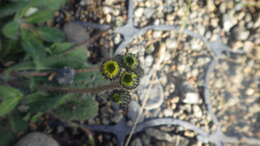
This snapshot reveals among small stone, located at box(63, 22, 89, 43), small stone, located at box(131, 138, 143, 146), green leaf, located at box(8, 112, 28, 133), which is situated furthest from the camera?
small stone, located at box(63, 22, 89, 43)

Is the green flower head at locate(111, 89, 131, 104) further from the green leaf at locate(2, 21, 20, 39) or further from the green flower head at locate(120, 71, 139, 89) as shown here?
the green leaf at locate(2, 21, 20, 39)

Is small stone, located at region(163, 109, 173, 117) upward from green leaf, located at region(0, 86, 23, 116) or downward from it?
downward

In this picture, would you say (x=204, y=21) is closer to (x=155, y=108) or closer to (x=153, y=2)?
(x=153, y=2)

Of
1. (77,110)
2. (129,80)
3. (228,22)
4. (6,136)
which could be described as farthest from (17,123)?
(228,22)

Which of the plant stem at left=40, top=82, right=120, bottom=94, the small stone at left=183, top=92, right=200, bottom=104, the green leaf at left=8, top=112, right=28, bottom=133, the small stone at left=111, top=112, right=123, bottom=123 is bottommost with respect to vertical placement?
the small stone at left=111, top=112, right=123, bottom=123

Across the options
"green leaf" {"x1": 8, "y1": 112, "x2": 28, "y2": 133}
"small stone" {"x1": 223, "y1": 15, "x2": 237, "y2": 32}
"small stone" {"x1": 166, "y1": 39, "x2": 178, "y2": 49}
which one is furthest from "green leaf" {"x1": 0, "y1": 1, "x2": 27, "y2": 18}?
"small stone" {"x1": 223, "y1": 15, "x2": 237, "y2": 32}

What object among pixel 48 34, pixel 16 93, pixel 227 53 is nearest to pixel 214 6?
pixel 227 53

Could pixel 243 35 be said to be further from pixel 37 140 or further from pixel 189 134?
pixel 37 140
